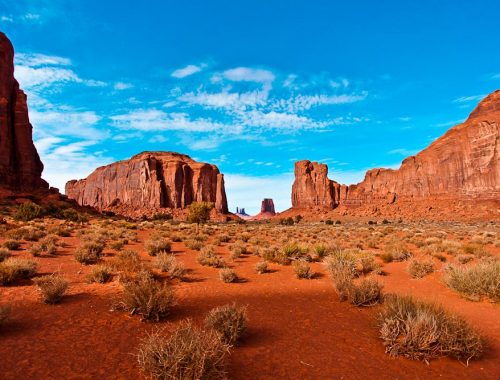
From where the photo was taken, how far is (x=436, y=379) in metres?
4.11

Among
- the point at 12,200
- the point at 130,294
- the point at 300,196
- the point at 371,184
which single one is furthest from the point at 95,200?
the point at 130,294

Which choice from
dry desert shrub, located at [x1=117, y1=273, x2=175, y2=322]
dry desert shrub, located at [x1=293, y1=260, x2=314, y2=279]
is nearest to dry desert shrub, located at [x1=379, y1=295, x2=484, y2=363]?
dry desert shrub, located at [x1=117, y1=273, x2=175, y2=322]

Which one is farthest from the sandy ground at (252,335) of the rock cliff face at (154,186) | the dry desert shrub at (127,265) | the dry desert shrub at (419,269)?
the rock cliff face at (154,186)

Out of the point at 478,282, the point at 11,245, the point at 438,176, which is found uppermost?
the point at 438,176

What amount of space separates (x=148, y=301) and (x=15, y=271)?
17.0 ft

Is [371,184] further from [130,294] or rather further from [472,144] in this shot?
[130,294]

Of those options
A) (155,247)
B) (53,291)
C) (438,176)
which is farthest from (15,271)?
(438,176)

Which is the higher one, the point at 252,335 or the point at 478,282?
the point at 478,282

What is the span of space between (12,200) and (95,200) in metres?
80.0

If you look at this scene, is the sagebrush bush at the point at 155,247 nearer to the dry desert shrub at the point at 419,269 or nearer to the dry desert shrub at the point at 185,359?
the dry desert shrub at the point at 185,359

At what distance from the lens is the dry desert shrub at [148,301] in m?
5.89

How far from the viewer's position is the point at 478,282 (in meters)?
7.96

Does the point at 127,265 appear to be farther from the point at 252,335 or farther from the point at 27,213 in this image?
the point at 27,213

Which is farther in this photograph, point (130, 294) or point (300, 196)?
point (300, 196)
